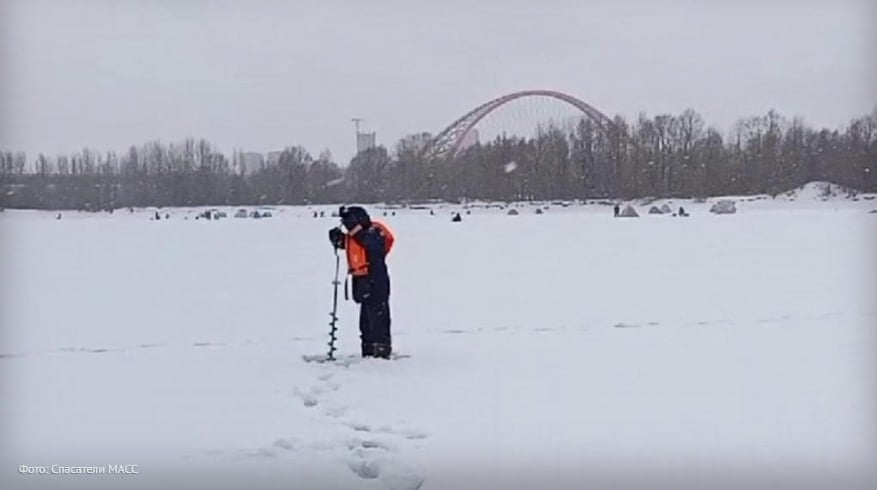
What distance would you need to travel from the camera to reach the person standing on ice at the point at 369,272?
8789 mm

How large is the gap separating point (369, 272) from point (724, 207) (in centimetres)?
4887

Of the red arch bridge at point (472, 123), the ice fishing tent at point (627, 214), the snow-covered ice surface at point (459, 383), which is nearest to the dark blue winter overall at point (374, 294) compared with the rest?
the snow-covered ice surface at point (459, 383)

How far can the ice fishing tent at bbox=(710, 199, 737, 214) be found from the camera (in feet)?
176

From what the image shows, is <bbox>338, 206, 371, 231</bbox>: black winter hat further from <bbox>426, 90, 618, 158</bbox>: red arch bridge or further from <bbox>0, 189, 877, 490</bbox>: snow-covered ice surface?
<bbox>426, 90, 618, 158</bbox>: red arch bridge

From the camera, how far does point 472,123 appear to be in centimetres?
9925

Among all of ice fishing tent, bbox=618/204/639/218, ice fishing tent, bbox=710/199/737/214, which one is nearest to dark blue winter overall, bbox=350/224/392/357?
ice fishing tent, bbox=618/204/639/218

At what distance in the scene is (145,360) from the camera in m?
9.07

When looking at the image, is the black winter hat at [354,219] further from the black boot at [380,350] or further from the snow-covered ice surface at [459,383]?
the snow-covered ice surface at [459,383]

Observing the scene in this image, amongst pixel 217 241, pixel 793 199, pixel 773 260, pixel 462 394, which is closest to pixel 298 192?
pixel 793 199

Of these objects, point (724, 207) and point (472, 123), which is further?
point (472, 123)

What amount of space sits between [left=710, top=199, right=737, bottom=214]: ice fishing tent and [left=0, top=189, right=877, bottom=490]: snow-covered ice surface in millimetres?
37202

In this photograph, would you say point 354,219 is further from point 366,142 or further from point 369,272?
point 366,142

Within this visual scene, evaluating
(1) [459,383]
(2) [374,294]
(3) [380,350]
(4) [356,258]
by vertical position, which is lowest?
(1) [459,383]

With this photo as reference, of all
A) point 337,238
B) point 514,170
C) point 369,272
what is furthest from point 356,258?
point 514,170
